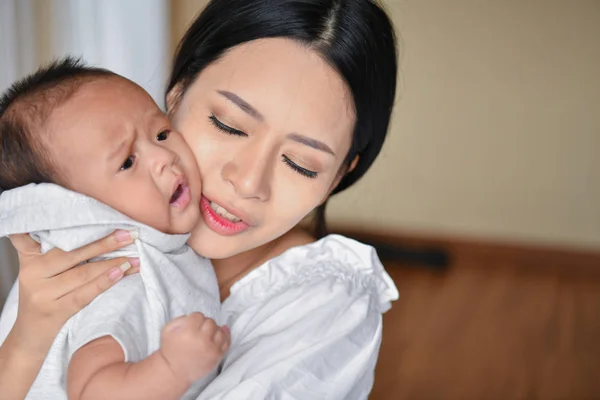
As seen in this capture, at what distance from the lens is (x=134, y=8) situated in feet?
8.34

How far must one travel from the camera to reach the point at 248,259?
1392mm

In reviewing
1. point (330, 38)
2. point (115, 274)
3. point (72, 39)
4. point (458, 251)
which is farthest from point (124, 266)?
point (458, 251)

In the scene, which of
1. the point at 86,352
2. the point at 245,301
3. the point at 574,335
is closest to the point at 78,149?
the point at 86,352

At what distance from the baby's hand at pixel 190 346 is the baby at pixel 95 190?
0.03m

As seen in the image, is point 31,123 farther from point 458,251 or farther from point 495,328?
point 458,251

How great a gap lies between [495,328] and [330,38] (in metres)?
2.55

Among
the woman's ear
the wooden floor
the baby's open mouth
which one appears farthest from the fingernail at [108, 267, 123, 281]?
the wooden floor

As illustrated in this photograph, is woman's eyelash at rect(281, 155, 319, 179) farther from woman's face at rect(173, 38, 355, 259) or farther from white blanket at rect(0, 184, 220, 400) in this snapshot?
white blanket at rect(0, 184, 220, 400)

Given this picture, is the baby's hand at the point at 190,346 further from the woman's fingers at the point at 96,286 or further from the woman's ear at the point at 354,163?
the woman's ear at the point at 354,163

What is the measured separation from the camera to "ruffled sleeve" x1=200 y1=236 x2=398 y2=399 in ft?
3.52

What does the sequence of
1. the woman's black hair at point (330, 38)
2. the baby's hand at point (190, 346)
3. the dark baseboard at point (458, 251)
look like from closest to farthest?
1. the baby's hand at point (190, 346)
2. the woman's black hair at point (330, 38)
3. the dark baseboard at point (458, 251)

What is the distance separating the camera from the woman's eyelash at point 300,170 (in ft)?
3.73

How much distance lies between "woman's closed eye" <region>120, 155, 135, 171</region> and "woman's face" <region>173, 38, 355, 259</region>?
14cm

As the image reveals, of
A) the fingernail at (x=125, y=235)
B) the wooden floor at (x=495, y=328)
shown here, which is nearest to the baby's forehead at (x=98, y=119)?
the fingernail at (x=125, y=235)
